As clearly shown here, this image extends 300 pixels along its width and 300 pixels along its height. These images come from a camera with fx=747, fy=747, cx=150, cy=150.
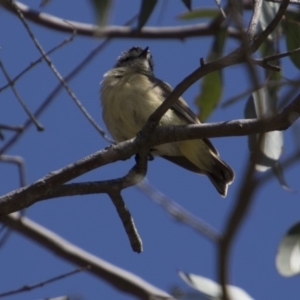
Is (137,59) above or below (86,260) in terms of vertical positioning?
above

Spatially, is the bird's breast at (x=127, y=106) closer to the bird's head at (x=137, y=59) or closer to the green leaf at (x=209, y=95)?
the green leaf at (x=209, y=95)

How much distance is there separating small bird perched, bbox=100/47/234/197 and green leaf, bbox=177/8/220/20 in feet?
1.48

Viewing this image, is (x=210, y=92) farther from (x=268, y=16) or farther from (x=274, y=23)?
(x=274, y=23)

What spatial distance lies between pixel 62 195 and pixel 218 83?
4.58ft

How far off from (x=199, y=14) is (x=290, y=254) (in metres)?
1.99

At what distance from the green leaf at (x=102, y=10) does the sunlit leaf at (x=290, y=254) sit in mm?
991

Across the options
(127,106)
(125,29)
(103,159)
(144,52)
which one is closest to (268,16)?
(127,106)

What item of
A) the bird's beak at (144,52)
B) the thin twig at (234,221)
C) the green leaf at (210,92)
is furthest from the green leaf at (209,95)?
the thin twig at (234,221)

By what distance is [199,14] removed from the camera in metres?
4.21

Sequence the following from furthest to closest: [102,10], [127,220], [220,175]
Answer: [220,175]
[127,220]
[102,10]

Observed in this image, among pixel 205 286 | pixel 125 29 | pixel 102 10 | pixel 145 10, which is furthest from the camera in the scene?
pixel 125 29

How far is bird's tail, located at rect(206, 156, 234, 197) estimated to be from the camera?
13.6 feet

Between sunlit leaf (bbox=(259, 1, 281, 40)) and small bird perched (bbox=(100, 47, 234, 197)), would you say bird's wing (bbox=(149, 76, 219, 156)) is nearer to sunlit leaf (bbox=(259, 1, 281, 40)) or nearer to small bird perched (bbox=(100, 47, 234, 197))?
small bird perched (bbox=(100, 47, 234, 197))

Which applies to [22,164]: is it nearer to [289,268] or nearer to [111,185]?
[111,185]
